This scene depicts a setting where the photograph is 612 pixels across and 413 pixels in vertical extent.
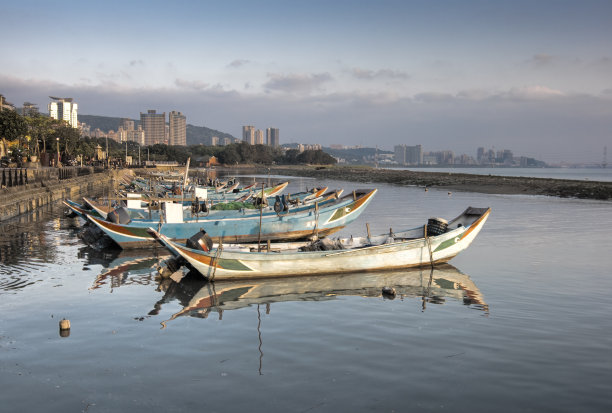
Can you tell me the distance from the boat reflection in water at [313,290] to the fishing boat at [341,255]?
0.30 meters

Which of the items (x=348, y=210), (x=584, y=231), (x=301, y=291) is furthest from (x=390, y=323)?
(x=584, y=231)

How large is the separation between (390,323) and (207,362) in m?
4.35

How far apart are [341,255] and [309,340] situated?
19.2 ft

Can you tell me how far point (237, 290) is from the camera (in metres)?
15.1

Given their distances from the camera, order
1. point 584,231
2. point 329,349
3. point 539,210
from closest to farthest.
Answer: point 329,349
point 584,231
point 539,210

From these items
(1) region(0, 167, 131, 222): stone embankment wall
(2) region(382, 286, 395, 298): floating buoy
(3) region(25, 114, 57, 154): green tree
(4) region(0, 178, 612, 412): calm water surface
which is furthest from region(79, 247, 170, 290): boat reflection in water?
(3) region(25, 114, 57, 154): green tree

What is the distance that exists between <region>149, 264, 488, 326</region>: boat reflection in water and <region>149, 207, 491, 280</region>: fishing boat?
11.8 inches

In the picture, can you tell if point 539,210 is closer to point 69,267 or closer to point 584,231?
point 584,231

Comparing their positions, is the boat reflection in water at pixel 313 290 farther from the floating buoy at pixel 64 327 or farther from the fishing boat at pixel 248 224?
the fishing boat at pixel 248 224

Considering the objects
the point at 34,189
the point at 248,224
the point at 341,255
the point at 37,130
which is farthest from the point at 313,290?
the point at 37,130

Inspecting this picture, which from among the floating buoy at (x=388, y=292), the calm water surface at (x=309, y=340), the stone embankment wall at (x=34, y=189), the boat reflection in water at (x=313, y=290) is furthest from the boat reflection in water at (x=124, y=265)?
the stone embankment wall at (x=34, y=189)

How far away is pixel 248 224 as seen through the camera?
2295 cm

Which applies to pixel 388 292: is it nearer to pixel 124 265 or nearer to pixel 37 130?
pixel 124 265

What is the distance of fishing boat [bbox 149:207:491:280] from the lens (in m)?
15.5
